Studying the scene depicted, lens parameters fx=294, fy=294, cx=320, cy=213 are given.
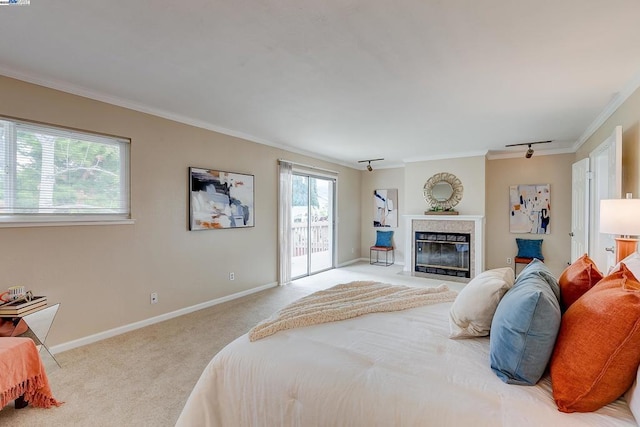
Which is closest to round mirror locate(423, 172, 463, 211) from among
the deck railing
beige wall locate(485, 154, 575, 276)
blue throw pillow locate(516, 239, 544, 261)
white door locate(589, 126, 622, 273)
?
beige wall locate(485, 154, 575, 276)

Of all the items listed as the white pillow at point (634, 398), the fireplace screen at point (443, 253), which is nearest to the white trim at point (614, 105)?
the fireplace screen at point (443, 253)

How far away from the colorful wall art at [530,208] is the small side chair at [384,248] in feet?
8.04

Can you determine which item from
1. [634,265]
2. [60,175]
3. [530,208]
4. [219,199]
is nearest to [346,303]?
[634,265]

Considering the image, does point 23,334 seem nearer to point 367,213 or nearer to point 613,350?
point 613,350

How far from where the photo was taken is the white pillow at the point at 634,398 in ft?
3.06

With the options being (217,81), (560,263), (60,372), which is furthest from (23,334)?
(560,263)

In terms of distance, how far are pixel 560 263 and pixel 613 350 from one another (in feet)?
19.0

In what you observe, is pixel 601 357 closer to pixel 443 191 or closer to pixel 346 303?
pixel 346 303

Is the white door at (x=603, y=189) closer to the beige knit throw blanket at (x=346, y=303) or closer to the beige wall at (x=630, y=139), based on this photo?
the beige wall at (x=630, y=139)

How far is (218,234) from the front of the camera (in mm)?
4172

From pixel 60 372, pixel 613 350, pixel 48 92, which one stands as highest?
pixel 48 92

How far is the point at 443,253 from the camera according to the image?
5.95 m

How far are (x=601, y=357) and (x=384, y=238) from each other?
604 centimetres

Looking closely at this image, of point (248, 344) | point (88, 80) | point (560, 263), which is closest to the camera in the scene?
point (248, 344)
